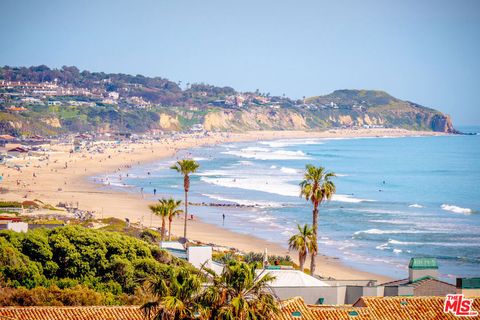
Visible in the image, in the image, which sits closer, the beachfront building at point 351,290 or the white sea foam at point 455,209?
the beachfront building at point 351,290

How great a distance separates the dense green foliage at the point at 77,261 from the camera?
96.3 feet

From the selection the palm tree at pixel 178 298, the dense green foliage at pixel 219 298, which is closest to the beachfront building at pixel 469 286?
the dense green foliage at pixel 219 298

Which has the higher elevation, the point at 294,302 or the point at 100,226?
the point at 294,302

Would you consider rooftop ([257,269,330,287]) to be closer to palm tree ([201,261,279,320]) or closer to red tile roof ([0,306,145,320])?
red tile roof ([0,306,145,320])

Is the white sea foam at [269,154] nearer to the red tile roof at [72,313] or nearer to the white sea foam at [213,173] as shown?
the white sea foam at [213,173]

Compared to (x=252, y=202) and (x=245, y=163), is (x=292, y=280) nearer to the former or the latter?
(x=252, y=202)

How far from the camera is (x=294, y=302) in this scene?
64.7 feet

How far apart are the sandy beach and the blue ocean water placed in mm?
2274

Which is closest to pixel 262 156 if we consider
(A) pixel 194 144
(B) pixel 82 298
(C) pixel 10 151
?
(A) pixel 194 144

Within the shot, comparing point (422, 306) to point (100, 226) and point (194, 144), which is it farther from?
point (194, 144)

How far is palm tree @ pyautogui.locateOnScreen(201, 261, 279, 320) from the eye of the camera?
16406mm

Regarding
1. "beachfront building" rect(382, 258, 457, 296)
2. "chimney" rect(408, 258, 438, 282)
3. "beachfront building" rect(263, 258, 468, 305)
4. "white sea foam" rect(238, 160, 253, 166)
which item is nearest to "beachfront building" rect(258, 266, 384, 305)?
"beachfront building" rect(263, 258, 468, 305)

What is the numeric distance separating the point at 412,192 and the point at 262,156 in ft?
225

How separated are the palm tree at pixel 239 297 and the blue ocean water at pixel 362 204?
32105mm
